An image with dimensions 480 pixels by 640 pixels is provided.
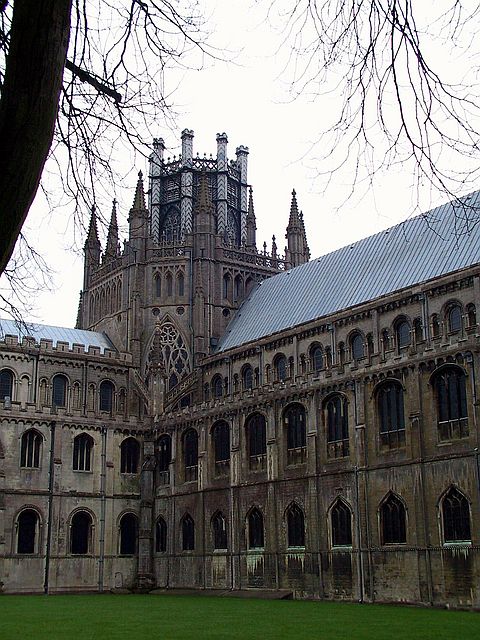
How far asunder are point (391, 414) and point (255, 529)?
12257 mm

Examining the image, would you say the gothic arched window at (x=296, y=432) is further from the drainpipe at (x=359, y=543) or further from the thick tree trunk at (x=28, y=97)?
the thick tree trunk at (x=28, y=97)

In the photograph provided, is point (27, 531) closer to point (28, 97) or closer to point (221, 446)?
point (221, 446)

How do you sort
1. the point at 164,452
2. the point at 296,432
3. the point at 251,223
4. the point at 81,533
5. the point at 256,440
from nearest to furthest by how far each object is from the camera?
the point at 296,432 → the point at 256,440 → the point at 81,533 → the point at 164,452 → the point at 251,223

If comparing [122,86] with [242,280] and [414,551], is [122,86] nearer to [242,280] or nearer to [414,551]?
[414,551]

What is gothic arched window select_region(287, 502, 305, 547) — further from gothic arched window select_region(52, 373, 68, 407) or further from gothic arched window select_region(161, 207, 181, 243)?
gothic arched window select_region(161, 207, 181, 243)

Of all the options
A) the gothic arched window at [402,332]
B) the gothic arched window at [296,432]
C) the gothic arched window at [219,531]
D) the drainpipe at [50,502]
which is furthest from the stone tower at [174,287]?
the gothic arched window at [402,332]

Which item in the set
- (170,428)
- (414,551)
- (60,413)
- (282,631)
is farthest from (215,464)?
(282,631)

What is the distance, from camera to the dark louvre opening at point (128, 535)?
194ft

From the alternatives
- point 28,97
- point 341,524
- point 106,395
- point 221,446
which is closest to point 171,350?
point 106,395

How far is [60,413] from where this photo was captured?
5844cm

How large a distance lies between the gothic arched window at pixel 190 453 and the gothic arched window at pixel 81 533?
22.9 ft

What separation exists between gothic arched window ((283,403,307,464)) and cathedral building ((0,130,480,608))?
164mm

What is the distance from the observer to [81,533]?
57.8 metres

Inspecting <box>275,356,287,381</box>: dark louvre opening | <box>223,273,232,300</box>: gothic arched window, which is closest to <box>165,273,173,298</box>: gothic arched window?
<box>223,273,232,300</box>: gothic arched window
